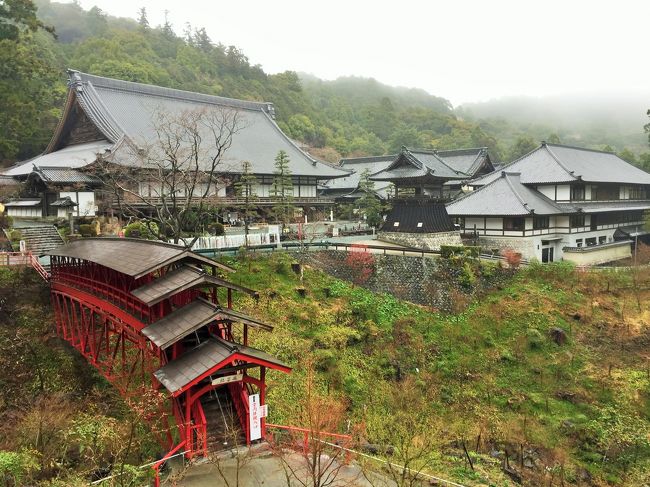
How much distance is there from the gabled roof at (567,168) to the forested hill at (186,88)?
4316 cm

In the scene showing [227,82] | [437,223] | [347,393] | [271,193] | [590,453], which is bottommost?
[590,453]

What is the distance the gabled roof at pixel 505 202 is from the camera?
36.9m

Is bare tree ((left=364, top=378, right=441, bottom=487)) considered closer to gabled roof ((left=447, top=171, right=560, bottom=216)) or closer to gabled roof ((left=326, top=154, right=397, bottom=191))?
gabled roof ((left=447, top=171, right=560, bottom=216))

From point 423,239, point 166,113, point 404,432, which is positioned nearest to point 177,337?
point 404,432

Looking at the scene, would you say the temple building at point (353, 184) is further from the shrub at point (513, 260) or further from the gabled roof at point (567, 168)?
the shrub at point (513, 260)

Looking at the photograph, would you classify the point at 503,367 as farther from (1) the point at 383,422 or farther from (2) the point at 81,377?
(2) the point at 81,377

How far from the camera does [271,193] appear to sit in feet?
141

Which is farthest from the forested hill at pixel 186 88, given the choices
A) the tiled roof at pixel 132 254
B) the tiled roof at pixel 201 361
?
the tiled roof at pixel 201 361

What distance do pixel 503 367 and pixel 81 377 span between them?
65.1 feet

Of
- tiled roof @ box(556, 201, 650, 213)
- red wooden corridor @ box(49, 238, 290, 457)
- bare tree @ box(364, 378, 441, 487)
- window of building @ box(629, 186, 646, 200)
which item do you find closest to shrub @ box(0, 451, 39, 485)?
red wooden corridor @ box(49, 238, 290, 457)

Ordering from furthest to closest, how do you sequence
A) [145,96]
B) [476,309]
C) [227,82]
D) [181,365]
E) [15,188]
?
1. [227,82]
2. [145,96]
3. [15,188]
4. [476,309]
5. [181,365]

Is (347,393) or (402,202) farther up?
(402,202)

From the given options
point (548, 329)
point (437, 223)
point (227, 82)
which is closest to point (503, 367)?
point (548, 329)

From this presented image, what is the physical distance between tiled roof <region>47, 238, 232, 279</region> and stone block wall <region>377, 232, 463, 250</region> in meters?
24.6
